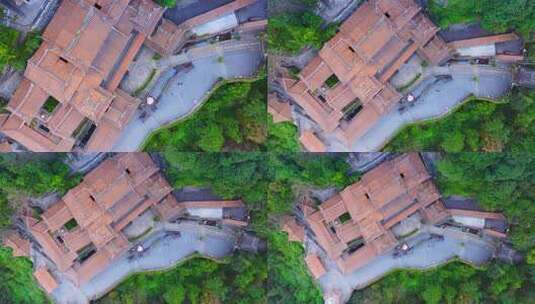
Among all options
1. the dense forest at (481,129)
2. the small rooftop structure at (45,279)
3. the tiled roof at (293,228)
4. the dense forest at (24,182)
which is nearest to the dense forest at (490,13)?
the dense forest at (481,129)

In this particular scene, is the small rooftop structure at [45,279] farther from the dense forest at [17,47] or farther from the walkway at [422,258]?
the walkway at [422,258]

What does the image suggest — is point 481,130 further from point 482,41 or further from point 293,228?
point 293,228

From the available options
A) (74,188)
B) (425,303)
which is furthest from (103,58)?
(425,303)

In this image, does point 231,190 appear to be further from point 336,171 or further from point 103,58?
point 103,58

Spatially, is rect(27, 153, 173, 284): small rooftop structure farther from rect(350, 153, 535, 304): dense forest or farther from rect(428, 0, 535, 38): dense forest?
rect(428, 0, 535, 38): dense forest

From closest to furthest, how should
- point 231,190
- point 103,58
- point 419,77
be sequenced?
1. point 103,58
2. point 419,77
3. point 231,190

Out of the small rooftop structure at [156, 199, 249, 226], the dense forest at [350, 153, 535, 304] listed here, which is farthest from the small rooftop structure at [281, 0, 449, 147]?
the small rooftop structure at [156, 199, 249, 226]

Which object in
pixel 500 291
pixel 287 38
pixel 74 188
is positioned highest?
pixel 287 38

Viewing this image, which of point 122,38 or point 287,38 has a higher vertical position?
point 287,38
